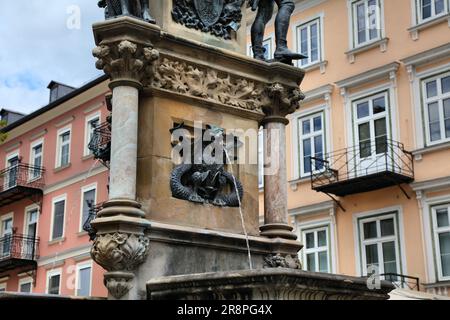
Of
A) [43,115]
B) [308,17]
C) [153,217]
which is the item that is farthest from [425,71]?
[43,115]

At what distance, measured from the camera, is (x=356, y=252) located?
21.2 metres

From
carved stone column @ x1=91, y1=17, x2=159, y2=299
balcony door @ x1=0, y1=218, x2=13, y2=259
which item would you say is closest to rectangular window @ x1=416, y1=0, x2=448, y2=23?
carved stone column @ x1=91, y1=17, x2=159, y2=299

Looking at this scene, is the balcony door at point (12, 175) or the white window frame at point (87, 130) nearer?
the white window frame at point (87, 130)

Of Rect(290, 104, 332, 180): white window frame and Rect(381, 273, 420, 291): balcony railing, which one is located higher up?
Rect(290, 104, 332, 180): white window frame

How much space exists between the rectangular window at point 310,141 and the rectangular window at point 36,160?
52.8 feet

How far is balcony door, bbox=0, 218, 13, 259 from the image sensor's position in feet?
115

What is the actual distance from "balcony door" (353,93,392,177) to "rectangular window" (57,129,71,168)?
53.0 ft

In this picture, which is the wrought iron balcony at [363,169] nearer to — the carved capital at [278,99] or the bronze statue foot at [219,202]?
the carved capital at [278,99]

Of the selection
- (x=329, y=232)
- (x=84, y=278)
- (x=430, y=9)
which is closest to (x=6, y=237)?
(x=84, y=278)

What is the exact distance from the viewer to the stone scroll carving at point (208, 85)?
23.2ft

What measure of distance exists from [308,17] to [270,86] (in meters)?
17.4

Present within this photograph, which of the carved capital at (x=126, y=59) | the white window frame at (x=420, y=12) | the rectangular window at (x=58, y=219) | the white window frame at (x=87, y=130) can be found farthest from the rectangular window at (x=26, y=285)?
the carved capital at (x=126, y=59)

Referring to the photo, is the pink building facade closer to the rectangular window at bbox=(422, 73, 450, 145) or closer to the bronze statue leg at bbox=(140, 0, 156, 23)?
the rectangular window at bbox=(422, 73, 450, 145)
